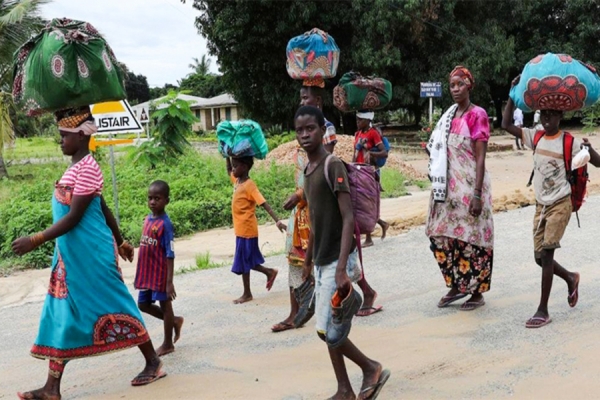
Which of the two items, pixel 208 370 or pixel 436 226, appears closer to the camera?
pixel 208 370

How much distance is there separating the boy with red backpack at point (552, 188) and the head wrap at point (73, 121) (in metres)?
3.44

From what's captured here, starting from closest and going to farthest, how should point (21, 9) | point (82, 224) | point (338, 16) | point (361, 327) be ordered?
point (82, 224)
point (361, 327)
point (21, 9)
point (338, 16)

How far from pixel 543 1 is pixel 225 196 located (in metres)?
31.4

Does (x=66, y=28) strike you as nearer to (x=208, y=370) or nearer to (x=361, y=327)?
(x=208, y=370)

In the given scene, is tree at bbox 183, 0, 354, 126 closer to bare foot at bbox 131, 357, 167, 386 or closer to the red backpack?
the red backpack

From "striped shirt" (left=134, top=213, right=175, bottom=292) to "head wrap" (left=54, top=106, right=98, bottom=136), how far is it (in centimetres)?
93

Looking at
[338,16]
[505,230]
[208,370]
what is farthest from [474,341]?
[338,16]

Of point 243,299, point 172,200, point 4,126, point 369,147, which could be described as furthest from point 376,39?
point 243,299

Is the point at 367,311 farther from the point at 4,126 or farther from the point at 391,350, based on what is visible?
the point at 4,126

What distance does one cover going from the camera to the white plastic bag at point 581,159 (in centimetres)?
494

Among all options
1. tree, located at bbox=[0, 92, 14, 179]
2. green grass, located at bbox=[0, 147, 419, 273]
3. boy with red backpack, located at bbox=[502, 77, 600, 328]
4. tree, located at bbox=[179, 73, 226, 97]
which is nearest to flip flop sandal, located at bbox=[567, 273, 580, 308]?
boy with red backpack, located at bbox=[502, 77, 600, 328]

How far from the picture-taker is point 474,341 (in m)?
4.81

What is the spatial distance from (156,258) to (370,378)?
6.34 ft

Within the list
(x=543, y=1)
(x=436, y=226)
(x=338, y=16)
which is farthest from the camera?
(x=543, y=1)
